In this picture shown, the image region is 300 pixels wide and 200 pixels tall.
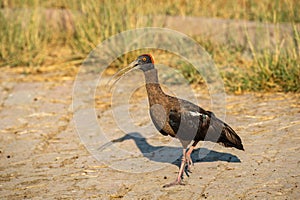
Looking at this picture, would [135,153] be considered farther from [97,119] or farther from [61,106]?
[61,106]

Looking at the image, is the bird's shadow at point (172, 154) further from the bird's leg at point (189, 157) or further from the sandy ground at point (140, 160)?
the bird's leg at point (189, 157)

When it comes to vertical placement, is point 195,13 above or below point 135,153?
above

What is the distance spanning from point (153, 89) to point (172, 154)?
37.1 inches

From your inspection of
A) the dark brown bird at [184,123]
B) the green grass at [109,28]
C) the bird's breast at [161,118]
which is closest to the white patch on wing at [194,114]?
the dark brown bird at [184,123]

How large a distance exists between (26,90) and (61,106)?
38.4 inches

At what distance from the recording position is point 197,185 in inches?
202

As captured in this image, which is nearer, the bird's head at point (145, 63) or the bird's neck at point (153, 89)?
the bird's neck at point (153, 89)

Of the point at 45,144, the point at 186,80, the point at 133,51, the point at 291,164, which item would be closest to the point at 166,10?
the point at 133,51

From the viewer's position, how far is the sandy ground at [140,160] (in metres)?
5.04

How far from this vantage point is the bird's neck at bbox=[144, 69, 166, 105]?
5336mm

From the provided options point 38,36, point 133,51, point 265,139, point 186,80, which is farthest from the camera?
point 38,36

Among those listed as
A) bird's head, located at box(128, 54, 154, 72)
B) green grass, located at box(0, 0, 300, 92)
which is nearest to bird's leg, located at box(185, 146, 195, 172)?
bird's head, located at box(128, 54, 154, 72)

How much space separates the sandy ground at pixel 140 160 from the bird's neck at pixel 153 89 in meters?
0.73

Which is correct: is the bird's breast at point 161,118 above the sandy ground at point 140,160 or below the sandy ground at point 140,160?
above
